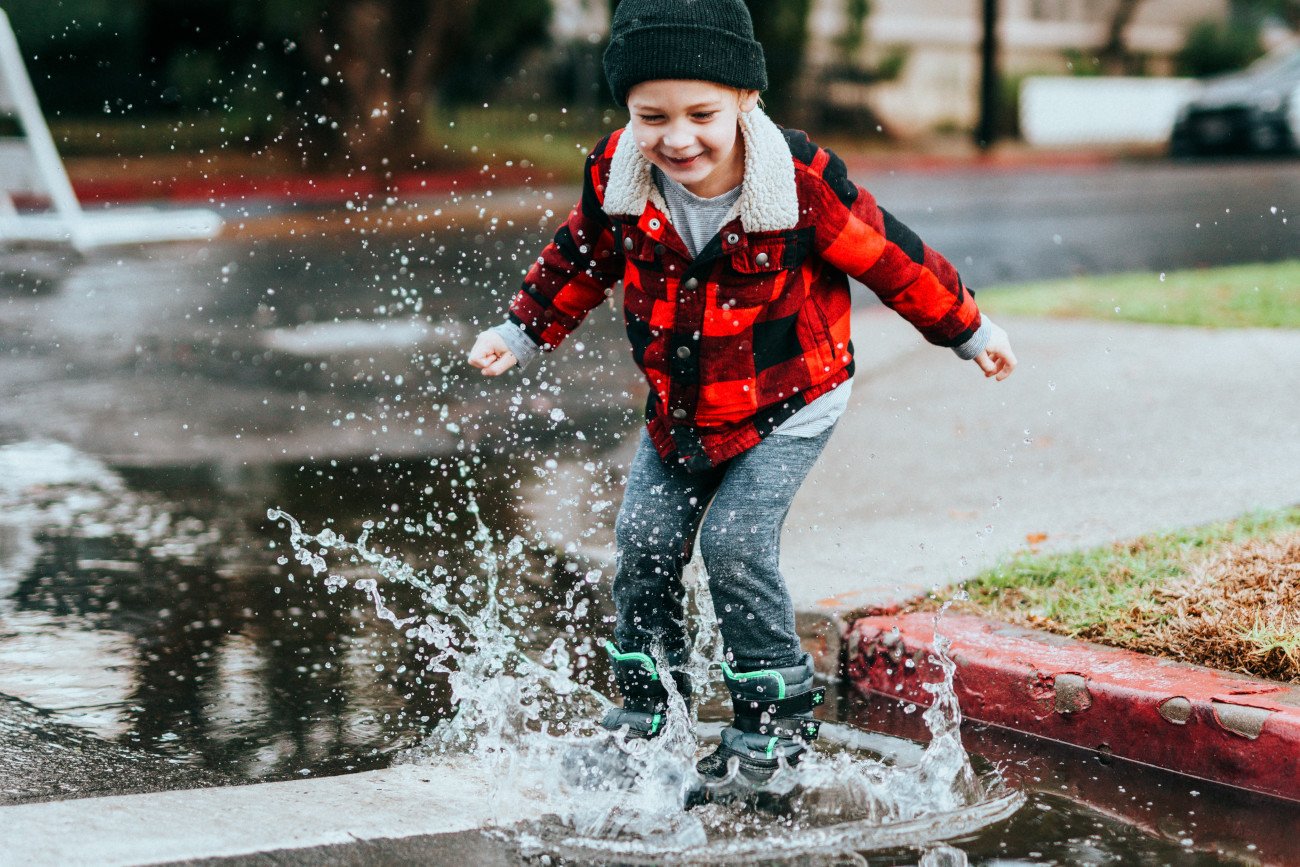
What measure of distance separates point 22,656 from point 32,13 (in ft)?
76.1

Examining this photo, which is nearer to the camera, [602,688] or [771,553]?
[771,553]

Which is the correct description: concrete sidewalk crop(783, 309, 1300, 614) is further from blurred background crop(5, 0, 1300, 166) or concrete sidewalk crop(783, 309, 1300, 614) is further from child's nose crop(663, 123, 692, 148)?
blurred background crop(5, 0, 1300, 166)

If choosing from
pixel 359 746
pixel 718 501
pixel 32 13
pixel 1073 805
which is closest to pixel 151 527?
pixel 359 746

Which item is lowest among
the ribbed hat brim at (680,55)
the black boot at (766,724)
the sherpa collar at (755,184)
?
the black boot at (766,724)

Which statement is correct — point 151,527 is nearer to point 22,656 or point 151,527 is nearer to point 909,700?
point 22,656

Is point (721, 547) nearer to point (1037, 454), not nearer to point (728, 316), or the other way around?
point (728, 316)

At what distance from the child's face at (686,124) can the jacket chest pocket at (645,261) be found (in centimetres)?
14

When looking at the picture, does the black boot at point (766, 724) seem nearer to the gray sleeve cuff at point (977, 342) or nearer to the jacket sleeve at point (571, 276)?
the gray sleeve cuff at point (977, 342)

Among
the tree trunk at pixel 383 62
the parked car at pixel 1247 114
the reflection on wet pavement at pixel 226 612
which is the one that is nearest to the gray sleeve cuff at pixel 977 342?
the reflection on wet pavement at pixel 226 612

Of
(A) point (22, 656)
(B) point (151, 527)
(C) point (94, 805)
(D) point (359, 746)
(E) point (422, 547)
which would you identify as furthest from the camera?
(B) point (151, 527)

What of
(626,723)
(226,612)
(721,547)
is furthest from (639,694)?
(226,612)

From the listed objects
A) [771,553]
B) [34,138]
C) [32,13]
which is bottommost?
[771,553]

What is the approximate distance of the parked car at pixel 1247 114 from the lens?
20.7 metres

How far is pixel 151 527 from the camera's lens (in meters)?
5.11
